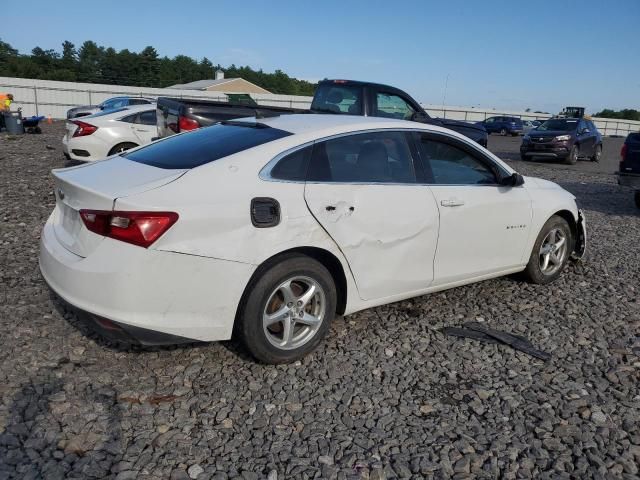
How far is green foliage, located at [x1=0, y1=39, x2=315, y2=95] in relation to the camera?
76.6 meters

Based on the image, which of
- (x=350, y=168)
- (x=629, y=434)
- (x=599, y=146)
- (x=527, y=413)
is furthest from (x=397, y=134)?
(x=599, y=146)

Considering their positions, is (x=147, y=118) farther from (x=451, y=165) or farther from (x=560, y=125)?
(x=560, y=125)

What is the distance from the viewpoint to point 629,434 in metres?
2.97

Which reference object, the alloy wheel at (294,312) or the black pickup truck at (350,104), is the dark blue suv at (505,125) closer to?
the black pickup truck at (350,104)

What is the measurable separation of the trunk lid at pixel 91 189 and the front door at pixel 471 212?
79.2 inches

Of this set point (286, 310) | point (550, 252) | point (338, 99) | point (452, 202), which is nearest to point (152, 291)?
point (286, 310)

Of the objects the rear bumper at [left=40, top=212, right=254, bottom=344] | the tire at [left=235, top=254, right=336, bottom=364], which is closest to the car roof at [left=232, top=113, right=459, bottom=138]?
the tire at [left=235, top=254, right=336, bottom=364]

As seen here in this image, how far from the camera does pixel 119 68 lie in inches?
3607

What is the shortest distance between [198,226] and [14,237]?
13.8ft

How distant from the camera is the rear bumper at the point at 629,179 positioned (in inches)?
379

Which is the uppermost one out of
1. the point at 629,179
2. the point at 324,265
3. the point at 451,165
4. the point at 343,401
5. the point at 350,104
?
Result: the point at 350,104

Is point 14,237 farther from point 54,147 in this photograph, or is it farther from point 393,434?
point 54,147

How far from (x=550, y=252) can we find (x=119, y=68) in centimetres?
9821

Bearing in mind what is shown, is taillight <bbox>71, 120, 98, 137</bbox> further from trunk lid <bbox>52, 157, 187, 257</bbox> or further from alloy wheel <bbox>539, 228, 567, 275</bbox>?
alloy wheel <bbox>539, 228, 567, 275</bbox>
